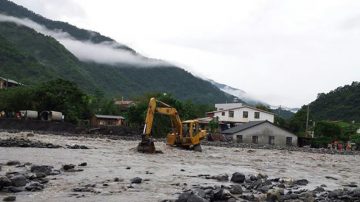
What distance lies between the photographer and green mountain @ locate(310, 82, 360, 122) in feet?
390

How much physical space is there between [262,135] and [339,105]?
57.9 m

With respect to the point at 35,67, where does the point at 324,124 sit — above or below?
below

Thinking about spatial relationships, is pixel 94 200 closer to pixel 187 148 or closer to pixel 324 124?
pixel 187 148

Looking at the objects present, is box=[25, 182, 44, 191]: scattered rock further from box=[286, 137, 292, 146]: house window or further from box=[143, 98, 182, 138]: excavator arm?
box=[286, 137, 292, 146]: house window

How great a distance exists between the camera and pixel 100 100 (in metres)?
107

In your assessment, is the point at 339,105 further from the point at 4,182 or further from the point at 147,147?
the point at 4,182

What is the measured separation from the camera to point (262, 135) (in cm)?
7362

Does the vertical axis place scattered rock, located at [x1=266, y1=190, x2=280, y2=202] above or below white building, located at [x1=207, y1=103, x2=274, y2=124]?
below

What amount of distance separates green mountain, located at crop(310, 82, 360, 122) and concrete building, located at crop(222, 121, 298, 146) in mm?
44927

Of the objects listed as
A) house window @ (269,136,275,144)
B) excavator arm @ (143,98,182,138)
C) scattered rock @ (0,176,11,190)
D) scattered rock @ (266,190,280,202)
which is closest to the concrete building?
house window @ (269,136,275,144)

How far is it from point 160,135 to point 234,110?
103ft

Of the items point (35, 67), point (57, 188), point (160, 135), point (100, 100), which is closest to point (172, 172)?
point (57, 188)

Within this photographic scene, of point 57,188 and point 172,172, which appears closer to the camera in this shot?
point 57,188

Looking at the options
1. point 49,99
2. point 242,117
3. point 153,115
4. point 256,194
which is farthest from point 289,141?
point 256,194
